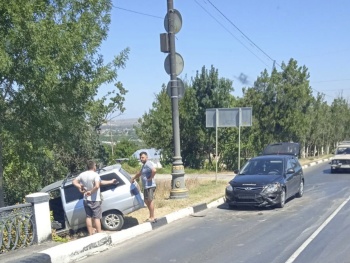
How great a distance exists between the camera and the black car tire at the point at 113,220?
1173cm

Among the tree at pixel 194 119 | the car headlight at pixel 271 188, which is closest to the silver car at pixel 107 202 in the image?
the car headlight at pixel 271 188

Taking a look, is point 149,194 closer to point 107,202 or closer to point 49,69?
point 107,202

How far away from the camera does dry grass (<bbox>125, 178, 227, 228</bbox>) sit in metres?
13.1

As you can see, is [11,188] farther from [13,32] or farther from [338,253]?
[338,253]

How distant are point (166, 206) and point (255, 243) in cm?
501

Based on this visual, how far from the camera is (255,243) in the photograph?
9.43 m

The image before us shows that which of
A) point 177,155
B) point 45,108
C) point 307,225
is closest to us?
point 45,108

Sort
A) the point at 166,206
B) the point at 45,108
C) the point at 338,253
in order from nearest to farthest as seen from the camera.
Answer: the point at 338,253 → the point at 45,108 → the point at 166,206

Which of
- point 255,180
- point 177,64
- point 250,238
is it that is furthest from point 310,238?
point 177,64

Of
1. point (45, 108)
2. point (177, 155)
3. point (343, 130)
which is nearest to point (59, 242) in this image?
point (45, 108)

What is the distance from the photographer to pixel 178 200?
588 inches

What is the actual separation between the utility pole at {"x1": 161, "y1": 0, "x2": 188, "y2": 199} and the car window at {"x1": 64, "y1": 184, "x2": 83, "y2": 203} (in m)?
4.05

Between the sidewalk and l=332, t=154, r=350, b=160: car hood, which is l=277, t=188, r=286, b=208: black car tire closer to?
the sidewalk

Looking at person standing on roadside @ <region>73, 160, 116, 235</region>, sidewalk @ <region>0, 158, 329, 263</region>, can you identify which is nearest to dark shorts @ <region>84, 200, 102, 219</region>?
person standing on roadside @ <region>73, 160, 116, 235</region>
